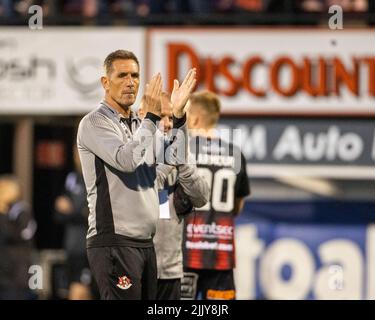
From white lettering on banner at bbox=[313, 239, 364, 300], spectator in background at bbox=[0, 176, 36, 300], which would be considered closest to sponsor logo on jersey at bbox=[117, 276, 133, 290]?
white lettering on banner at bbox=[313, 239, 364, 300]

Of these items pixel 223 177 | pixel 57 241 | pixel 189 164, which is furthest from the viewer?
pixel 57 241

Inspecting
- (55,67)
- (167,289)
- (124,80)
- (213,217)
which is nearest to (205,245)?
(213,217)

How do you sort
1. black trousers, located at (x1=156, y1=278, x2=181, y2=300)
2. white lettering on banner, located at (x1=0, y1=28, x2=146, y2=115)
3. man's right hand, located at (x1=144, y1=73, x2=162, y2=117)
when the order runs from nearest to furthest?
man's right hand, located at (x1=144, y1=73, x2=162, y2=117) < black trousers, located at (x1=156, y1=278, x2=181, y2=300) < white lettering on banner, located at (x1=0, y1=28, x2=146, y2=115)

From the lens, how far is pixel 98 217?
7059mm

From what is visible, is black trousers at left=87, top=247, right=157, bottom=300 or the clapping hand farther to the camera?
the clapping hand

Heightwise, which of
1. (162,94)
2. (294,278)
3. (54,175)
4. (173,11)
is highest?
(173,11)

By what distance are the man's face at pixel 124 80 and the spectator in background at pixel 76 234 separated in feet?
21.6

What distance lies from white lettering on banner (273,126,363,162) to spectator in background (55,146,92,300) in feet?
8.43

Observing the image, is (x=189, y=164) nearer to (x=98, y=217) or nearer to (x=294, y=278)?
(x=98, y=217)

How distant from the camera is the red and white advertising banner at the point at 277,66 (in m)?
14.3

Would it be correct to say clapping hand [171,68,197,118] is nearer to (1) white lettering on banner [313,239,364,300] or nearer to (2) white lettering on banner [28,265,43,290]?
(2) white lettering on banner [28,265,43,290]

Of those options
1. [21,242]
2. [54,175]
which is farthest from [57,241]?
[21,242]

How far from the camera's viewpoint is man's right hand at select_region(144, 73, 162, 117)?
691cm

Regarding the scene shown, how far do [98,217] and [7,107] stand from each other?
800 cm
